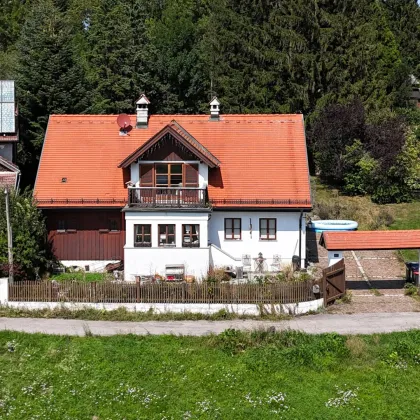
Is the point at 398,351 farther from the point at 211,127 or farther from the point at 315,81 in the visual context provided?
the point at 315,81

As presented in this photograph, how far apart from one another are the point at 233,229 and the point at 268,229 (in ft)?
5.21

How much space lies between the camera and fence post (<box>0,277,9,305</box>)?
85.4 ft

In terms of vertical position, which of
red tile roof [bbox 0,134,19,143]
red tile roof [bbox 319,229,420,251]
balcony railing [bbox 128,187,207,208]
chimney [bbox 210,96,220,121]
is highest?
chimney [bbox 210,96,220,121]

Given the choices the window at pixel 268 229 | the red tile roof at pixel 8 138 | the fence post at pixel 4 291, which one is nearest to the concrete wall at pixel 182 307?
the fence post at pixel 4 291

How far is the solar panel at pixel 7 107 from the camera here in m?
38.9

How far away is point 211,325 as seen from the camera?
24938 millimetres

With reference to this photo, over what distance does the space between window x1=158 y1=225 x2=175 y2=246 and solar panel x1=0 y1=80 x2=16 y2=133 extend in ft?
43.5

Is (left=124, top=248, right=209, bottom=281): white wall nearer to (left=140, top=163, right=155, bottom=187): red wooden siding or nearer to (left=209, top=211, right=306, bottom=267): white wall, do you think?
(left=209, top=211, right=306, bottom=267): white wall

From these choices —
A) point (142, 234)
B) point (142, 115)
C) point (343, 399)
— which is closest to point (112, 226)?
point (142, 234)

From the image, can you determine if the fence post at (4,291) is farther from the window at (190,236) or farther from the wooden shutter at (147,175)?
the wooden shutter at (147,175)

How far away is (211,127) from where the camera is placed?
34.6 m

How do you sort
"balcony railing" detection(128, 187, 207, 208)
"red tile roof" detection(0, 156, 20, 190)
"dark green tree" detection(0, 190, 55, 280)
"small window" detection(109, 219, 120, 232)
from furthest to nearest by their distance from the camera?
"red tile roof" detection(0, 156, 20, 190) → "small window" detection(109, 219, 120, 232) → "balcony railing" detection(128, 187, 207, 208) → "dark green tree" detection(0, 190, 55, 280)

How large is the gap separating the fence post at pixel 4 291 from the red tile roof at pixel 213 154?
626cm

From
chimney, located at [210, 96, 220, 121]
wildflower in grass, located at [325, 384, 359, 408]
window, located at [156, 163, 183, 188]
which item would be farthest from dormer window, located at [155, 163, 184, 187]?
wildflower in grass, located at [325, 384, 359, 408]
